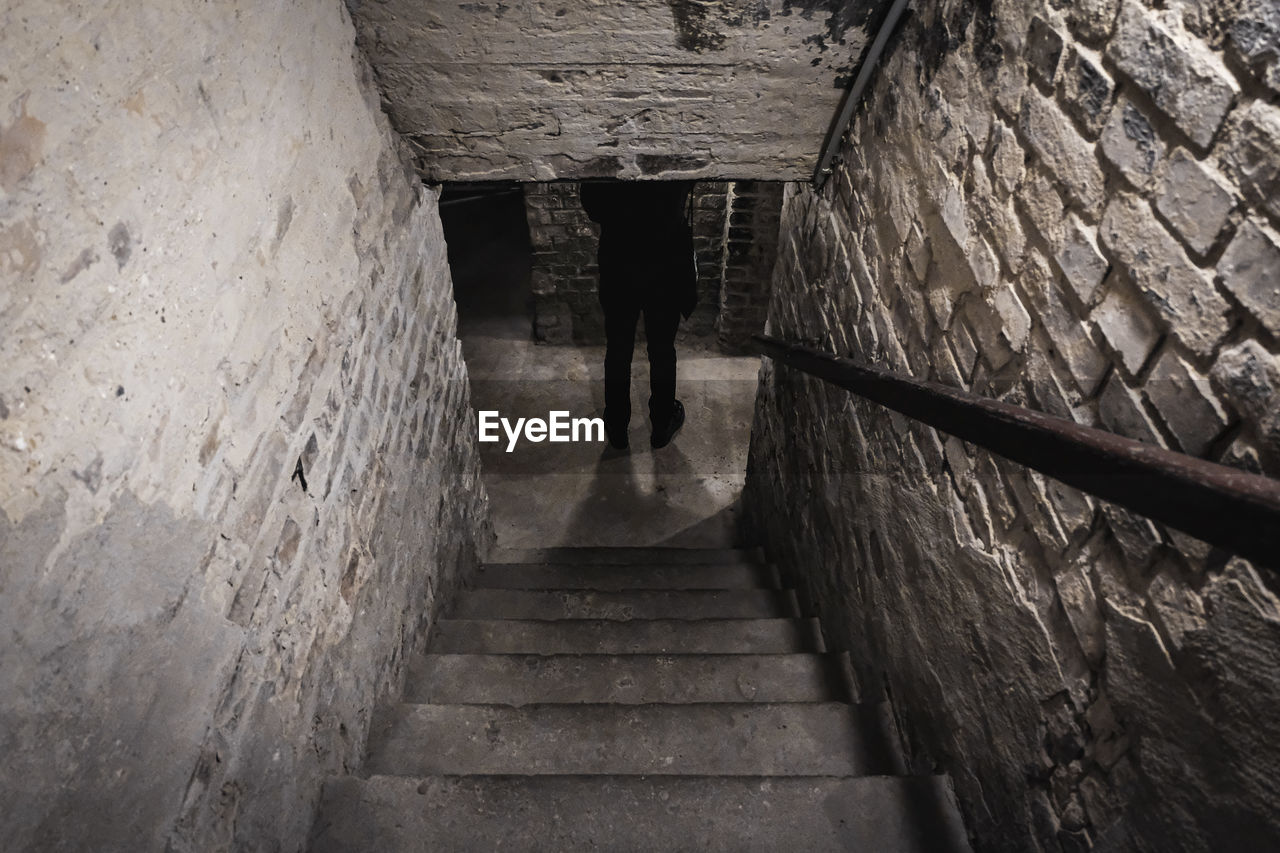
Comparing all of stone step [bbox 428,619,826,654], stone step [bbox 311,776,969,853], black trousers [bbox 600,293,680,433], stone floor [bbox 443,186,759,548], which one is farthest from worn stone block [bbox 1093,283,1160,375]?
stone floor [bbox 443,186,759,548]

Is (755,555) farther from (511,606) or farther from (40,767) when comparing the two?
(40,767)

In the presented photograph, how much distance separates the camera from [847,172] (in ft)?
7.41

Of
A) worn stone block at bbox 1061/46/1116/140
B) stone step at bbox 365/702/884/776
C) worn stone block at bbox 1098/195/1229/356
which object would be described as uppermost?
worn stone block at bbox 1061/46/1116/140

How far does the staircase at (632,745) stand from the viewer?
63.8 inches

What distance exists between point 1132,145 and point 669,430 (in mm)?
3557

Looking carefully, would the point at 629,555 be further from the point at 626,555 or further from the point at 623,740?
the point at 623,740

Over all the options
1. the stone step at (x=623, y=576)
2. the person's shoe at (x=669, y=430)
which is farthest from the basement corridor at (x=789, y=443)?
the person's shoe at (x=669, y=430)

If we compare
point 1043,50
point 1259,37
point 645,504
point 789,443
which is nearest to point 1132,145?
point 1259,37

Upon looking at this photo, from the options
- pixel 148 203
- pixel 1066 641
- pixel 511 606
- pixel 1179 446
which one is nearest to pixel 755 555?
pixel 511 606

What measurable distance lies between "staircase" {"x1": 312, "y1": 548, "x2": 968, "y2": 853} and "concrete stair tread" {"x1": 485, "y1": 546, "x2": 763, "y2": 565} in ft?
2.11

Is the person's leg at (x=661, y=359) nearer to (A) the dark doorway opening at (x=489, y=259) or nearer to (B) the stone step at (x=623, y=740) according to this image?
(A) the dark doorway opening at (x=489, y=259)

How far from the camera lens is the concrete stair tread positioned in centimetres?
362

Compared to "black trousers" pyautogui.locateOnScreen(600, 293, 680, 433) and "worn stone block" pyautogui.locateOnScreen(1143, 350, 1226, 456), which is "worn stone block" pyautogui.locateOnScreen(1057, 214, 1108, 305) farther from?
"black trousers" pyautogui.locateOnScreen(600, 293, 680, 433)

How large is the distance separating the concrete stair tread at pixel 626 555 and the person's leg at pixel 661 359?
0.95m
